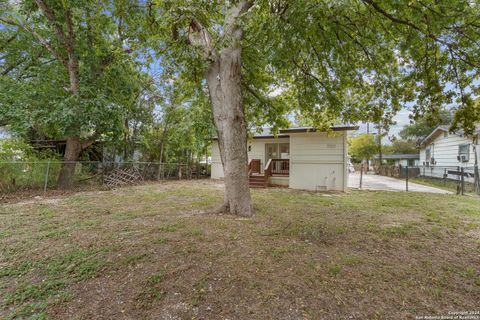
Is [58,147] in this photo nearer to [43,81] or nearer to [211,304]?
[43,81]

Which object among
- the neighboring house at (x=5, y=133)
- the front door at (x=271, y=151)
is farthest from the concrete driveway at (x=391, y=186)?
the neighboring house at (x=5, y=133)

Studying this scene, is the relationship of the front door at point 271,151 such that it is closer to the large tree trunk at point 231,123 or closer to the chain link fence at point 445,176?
the chain link fence at point 445,176

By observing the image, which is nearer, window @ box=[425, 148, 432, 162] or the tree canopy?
window @ box=[425, 148, 432, 162]

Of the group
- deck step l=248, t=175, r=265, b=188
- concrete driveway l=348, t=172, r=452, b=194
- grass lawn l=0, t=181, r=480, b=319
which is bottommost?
grass lawn l=0, t=181, r=480, b=319

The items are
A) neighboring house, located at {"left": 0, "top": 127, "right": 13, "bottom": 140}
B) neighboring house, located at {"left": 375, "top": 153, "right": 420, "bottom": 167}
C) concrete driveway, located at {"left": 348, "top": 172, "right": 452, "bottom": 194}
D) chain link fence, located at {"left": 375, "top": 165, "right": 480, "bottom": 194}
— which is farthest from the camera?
neighboring house, located at {"left": 375, "top": 153, "right": 420, "bottom": 167}

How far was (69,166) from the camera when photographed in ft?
28.5

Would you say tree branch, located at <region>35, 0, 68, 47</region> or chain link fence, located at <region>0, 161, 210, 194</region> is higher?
tree branch, located at <region>35, 0, 68, 47</region>

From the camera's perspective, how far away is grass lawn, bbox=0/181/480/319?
202cm

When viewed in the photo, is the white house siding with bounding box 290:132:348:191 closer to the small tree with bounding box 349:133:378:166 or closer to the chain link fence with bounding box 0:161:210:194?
the chain link fence with bounding box 0:161:210:194

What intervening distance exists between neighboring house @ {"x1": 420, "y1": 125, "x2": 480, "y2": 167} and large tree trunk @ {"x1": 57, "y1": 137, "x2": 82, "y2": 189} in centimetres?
1570

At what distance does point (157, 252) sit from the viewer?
306 cm

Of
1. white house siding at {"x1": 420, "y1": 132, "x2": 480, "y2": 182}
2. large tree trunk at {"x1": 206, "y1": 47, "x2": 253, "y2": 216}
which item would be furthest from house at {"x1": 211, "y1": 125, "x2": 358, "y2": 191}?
white house siding at {"x1": 420, "y1": 132, "x2": 480, "y2": 182}

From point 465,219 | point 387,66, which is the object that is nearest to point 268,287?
point 465,219

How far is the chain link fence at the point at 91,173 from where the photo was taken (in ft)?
24.3
